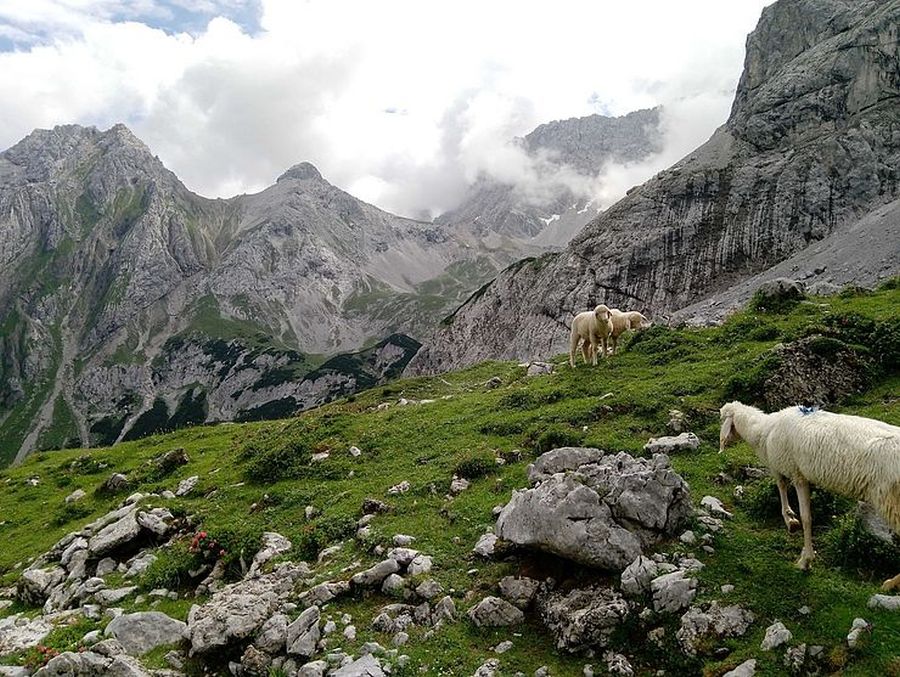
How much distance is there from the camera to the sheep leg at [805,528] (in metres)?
10.8

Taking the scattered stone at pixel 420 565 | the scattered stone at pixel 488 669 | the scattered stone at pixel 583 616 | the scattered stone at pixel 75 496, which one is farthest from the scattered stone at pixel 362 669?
the scattered stone at pixel 75 496

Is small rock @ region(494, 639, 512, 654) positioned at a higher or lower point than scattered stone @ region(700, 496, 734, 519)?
lower

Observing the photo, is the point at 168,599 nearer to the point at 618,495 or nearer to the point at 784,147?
the point at 618,495

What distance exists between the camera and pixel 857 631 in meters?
8.77

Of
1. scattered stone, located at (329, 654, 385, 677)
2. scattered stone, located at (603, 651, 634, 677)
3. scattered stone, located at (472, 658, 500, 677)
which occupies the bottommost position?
scattered stone, located at (603, 651, 634, 677)

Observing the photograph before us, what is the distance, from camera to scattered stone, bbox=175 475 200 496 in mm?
23852

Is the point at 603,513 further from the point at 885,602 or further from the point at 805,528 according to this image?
the point at 885,602

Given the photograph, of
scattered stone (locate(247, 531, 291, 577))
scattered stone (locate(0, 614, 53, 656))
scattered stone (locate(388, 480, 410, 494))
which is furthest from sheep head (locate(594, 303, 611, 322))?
scattered stone (locate(0, 614, 53, 656))

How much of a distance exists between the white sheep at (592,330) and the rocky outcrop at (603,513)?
54.1 ft

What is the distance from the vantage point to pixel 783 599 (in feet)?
33.4

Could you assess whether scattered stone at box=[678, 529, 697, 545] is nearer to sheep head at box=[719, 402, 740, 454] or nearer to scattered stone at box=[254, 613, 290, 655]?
sheep head at box=[719, 402, 740, 454]

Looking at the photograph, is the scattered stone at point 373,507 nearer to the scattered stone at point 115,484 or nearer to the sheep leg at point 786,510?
the sheep leg at point 786,510

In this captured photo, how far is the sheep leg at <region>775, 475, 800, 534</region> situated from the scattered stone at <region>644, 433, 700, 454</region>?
4809mm

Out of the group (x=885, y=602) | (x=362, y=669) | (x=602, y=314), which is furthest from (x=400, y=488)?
(x=602, y=314)
